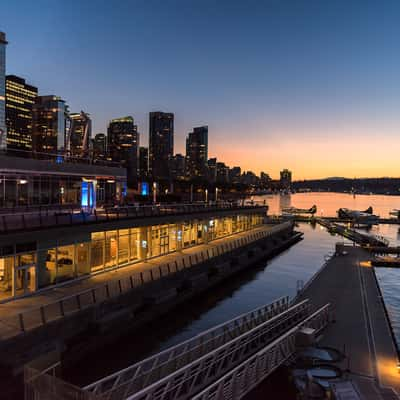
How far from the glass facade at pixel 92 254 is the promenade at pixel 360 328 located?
560 inches

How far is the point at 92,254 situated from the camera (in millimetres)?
27984

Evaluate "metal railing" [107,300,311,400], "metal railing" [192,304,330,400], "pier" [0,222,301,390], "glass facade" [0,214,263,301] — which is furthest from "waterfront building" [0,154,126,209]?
"metal railing" [192,304,330,400]

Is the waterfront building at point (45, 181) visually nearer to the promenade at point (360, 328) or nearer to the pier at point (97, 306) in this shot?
the pier at point (97, 306)

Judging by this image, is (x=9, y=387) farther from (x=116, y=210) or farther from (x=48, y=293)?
(x=116, y=210)

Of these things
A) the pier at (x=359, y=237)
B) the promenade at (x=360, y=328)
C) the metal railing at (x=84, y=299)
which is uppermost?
the metal railing at (x=84, y=299)

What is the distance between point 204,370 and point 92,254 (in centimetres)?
1560

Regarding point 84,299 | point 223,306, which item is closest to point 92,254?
point 84,299

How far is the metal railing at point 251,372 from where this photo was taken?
1263cm

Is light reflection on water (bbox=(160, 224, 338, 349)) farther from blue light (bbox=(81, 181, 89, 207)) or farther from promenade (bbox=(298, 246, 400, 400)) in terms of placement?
blue light (bbox=(81, 181, 89, 207))

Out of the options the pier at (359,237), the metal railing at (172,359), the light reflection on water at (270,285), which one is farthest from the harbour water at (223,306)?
the pier at (359,237)

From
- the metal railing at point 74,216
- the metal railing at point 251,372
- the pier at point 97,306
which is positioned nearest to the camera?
the metal railing at point 251,372

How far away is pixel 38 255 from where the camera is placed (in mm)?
23172

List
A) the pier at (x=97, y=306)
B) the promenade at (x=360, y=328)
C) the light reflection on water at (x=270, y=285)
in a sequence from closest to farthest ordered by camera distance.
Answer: the promenade at (x=360, y=328) < the pier at (x=97, y=306) < the light reflection on water at (x=270, y=285)

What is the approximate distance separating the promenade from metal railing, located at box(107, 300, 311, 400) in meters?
2.50
